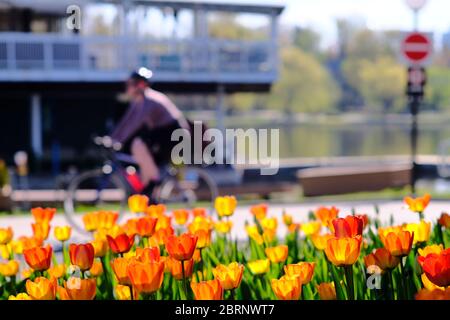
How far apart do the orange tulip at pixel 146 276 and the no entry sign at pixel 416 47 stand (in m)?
9.78

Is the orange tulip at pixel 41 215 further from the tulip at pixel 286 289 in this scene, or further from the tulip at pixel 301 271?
the tulip at pixel 286 289

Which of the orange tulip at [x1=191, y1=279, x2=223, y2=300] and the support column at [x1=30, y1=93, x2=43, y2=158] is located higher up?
the orange tulip at [x1=191, y1=279, x2=223, y2=300]

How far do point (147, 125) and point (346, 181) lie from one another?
30.8 feet

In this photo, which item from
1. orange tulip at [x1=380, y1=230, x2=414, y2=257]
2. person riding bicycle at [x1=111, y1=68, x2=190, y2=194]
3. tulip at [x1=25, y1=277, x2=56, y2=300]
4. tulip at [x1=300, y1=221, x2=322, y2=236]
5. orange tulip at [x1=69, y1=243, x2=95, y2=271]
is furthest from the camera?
person riding bicycle at [x1=111, y1=68, x2=190, y2=194]

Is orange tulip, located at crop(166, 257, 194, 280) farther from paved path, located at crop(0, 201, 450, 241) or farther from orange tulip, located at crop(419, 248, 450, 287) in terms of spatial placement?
paved path, located at crop(0, 201, 450, 241)

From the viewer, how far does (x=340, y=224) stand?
235 centimetres

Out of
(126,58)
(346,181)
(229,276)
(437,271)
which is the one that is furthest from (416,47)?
(126,58)

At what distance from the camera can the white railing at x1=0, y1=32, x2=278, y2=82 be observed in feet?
75.6

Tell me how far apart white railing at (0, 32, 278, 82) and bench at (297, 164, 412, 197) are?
713 cm

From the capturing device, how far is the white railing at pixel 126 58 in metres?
23.0

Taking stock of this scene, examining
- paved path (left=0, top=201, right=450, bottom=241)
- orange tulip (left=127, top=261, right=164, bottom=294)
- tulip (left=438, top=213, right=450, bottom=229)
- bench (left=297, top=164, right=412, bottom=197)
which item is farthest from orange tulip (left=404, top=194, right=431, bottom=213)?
bench (left=297, top=164, right=412, bottom=197)

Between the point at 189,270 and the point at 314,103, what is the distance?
→ 79.3m

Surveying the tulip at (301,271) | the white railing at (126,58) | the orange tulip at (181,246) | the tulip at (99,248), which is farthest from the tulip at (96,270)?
the white railing at (126,58)

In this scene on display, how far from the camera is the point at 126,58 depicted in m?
23.5
